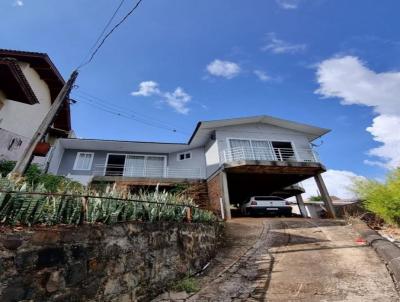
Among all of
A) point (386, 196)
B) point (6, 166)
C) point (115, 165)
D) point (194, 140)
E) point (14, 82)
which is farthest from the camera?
point (115, 165)

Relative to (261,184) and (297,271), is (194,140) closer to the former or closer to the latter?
(261,184)

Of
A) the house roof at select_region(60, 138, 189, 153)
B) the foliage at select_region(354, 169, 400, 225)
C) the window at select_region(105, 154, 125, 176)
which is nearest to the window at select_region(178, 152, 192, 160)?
the house roof at select_region(60, 138, 189, 153)

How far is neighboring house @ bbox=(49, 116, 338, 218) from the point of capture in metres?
14.6

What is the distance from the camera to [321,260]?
561 centimetres

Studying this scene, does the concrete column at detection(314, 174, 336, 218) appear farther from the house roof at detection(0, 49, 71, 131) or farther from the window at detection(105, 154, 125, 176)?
the house roof at detection(0, 49, 71, 131)

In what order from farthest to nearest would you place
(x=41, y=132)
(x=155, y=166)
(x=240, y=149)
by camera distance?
(x=155, y=166), (x=240, y=149), (x=41, y=132)

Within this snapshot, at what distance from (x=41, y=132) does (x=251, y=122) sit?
43.6 feet

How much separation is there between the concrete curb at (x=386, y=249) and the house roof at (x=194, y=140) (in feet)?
33.0

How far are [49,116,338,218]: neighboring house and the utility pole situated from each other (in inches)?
323

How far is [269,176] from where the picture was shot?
1561 cm

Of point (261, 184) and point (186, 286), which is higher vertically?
point (261, 184)

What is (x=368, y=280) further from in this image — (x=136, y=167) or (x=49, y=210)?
(x=136, y=167)

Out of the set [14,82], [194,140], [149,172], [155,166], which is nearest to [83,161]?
[149,172]

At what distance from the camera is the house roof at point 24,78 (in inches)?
306
